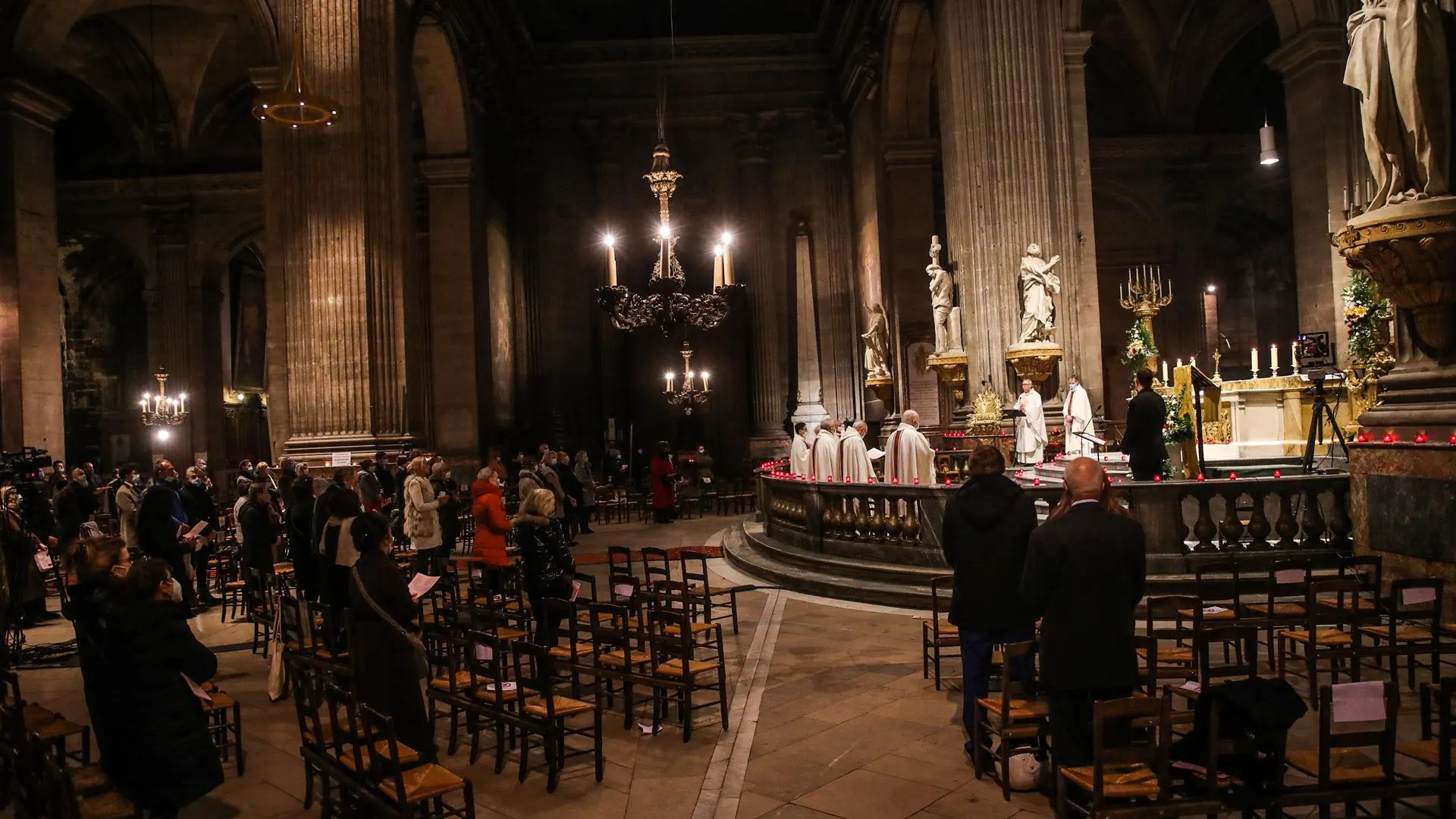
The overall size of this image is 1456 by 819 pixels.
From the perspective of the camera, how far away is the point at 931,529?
934cm

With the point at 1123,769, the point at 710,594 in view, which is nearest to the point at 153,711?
the point at 1123,769

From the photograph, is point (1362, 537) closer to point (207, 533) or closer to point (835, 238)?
point (207, 533)

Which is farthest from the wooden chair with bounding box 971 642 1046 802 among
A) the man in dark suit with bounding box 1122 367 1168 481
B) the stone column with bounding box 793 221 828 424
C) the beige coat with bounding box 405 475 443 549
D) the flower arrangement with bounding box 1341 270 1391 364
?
the stone column with bounding box 793 221 828 424

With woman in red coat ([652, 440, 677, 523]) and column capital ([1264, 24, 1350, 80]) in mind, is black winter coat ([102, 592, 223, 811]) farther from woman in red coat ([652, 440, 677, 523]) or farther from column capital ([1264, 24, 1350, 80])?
column capital ([1264, 24, 1350, 80])

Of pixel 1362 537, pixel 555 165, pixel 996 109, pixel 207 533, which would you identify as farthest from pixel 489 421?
pixel 1362 537

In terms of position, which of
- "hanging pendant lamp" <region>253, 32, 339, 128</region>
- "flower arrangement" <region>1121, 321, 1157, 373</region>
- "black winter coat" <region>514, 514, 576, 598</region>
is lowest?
"black winter coat" <region>514, 514, 576, 598</region>

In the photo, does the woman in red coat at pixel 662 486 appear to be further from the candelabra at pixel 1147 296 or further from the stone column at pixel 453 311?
the candelabra at pixel 1147 296

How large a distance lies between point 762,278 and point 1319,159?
13356 millimetres

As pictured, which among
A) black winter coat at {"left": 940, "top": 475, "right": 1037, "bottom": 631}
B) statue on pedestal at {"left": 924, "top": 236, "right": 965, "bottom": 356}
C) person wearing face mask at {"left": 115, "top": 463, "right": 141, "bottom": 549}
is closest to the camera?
black winter coat at {"left": 940, "top": 475, "right": 1037, "bottom": 631}

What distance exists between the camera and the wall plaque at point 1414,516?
6.04 meters

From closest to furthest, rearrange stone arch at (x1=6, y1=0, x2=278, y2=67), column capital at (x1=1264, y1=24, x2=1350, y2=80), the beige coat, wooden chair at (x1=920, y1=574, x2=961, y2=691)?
wooden chair at (x1=920, y1=574, x2=961, y2=691), the beige coat, stone arch at (x1=6, y1=0, x2=278, y2=67), column capital at (x1=1264, y1=24, x2=1350, y2=80)

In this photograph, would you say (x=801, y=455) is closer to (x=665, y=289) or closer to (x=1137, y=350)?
(x=665, y=289)

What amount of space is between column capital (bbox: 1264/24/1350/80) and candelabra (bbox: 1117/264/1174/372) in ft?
14.8

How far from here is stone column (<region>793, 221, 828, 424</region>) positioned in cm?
2584
